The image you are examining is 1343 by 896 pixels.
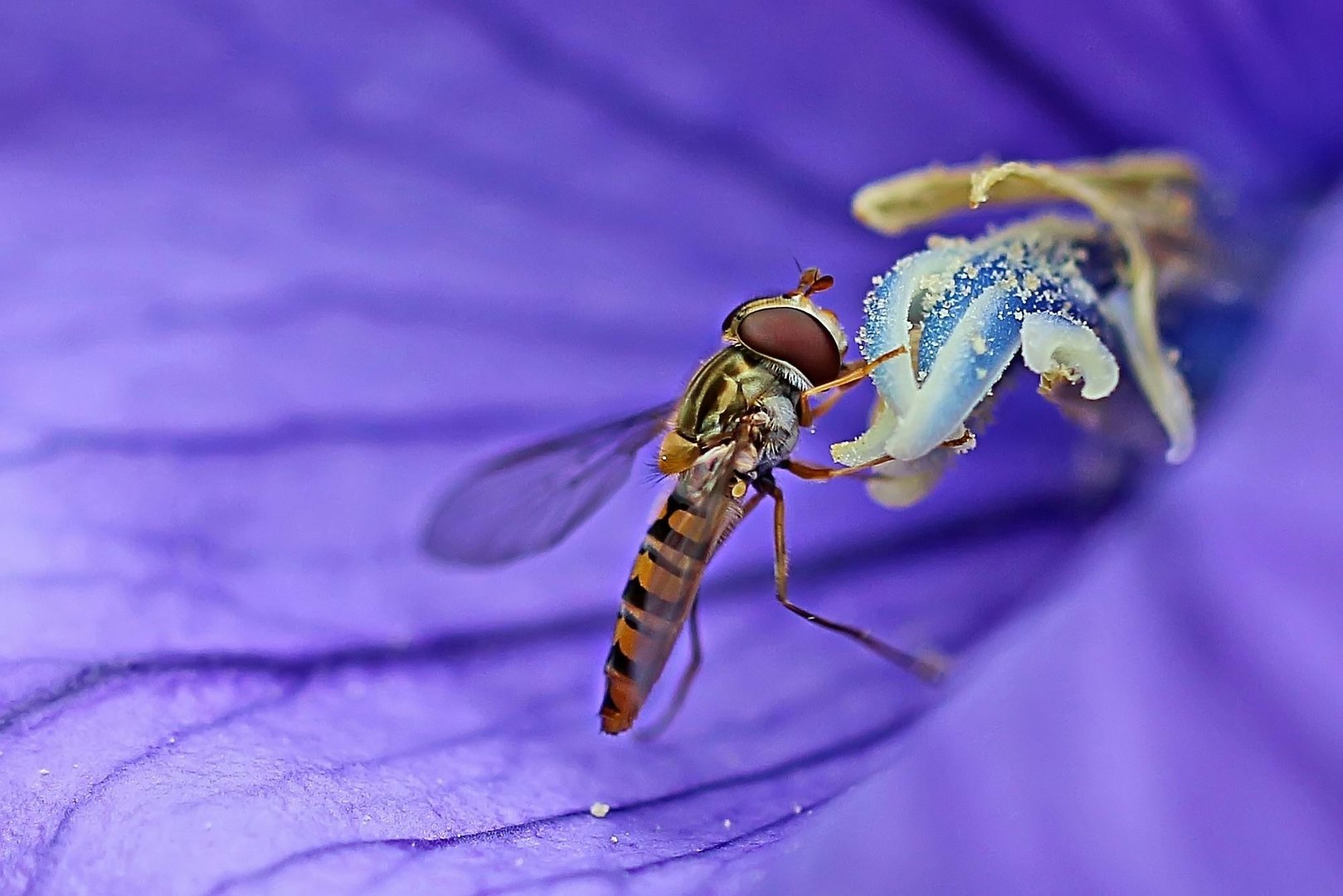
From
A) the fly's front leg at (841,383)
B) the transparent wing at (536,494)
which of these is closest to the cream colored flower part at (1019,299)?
the fly's front leg at (841,383)

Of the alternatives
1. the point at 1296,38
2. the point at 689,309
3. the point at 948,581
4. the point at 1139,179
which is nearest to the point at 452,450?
the point at 689,309

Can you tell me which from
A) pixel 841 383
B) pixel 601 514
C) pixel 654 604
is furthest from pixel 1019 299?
pixel 601 514

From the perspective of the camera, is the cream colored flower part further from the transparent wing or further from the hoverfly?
the transparent wing

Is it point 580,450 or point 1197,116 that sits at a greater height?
point 1197,116

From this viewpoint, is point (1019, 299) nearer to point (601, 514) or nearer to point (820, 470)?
point (820, 470)

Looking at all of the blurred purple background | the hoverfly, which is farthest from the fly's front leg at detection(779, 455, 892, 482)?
the blurred purple background

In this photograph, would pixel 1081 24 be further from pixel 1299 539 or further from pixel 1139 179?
pixel 1299 539
